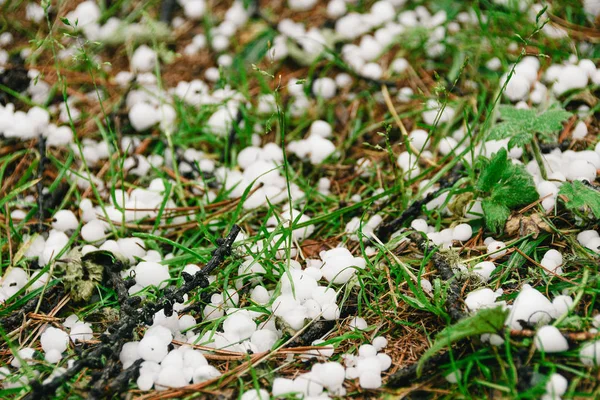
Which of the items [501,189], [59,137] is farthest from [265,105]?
[501,189]

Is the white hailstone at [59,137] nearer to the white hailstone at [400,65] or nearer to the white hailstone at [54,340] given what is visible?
the white hailstone at [54,340]

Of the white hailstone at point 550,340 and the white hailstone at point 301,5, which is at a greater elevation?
the white hailstone at point 301,5

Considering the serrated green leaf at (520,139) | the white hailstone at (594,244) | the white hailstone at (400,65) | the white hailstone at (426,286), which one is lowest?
the white hailstone at (594,244)

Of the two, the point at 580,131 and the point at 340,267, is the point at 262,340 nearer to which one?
the point at 340,267

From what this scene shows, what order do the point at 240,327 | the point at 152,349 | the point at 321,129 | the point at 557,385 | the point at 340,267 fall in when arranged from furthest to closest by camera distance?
the point at 321,129 → the point at 340,267 → the point at 240,327 → the point at 152,349 → the point at 557,385

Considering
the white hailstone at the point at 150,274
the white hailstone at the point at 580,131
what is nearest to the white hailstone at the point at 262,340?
the white hailstone at the point at 150,274

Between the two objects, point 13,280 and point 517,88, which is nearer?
point 13,280

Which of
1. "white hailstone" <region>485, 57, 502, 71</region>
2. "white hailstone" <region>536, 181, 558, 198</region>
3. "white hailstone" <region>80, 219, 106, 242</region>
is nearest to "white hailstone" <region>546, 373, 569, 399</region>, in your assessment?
"white hailstone" <region>536, 181, 558, 198</region>
